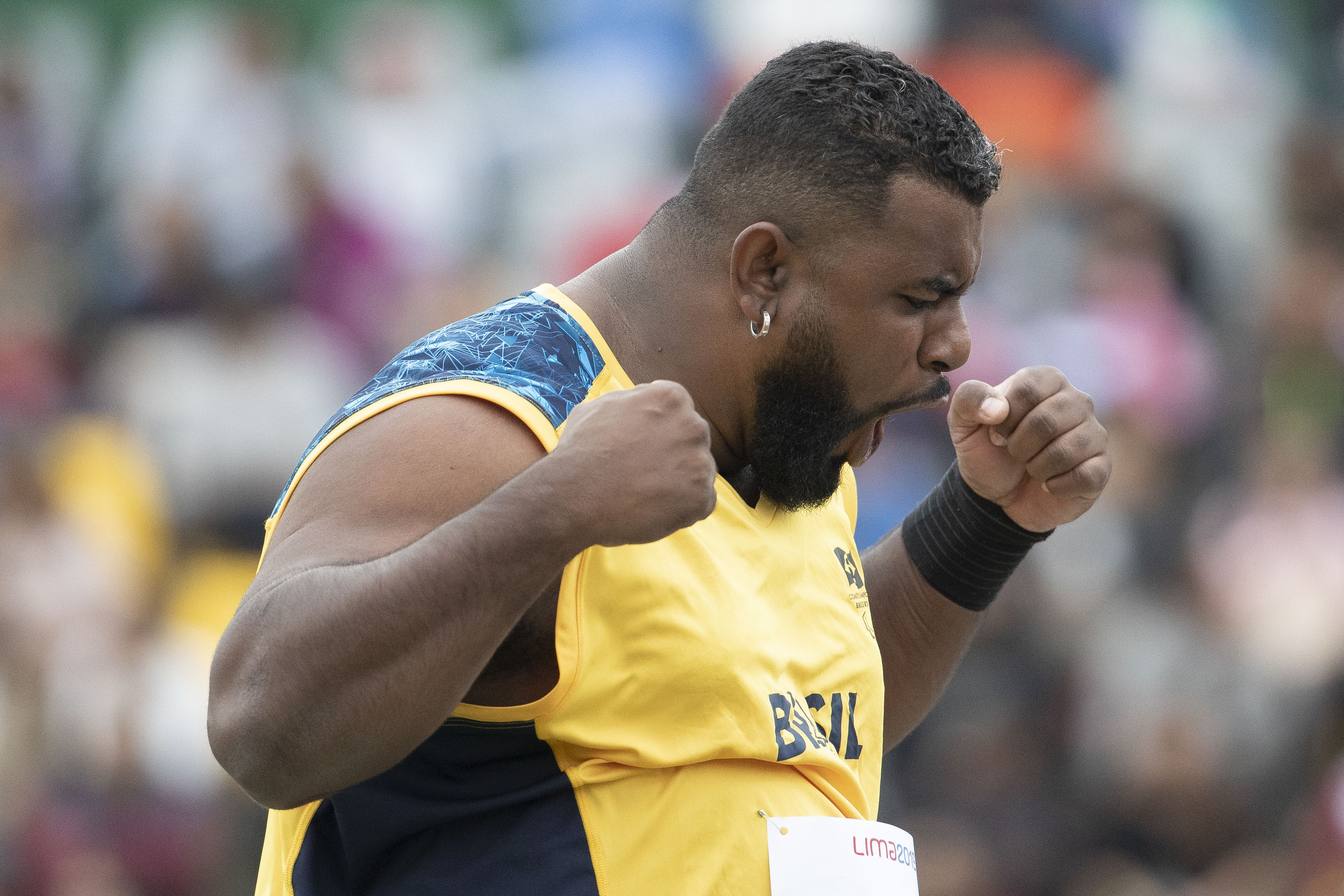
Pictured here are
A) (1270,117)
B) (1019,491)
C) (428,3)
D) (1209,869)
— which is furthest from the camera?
(428,3)

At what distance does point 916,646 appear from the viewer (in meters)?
3.05

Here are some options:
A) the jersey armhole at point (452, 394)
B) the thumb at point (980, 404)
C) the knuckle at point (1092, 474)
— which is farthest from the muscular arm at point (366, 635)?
the knuckle at point (1092, 474)

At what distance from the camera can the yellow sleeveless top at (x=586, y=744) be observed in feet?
6.86

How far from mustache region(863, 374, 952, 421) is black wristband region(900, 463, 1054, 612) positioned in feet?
1.76

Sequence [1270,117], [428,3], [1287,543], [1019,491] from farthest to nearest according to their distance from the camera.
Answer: [428,3] → [1270,117] → [1287,543] → [1019,491]

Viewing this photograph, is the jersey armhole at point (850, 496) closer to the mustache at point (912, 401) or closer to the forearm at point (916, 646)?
the forearm at point (916, 646)

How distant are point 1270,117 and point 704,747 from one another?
7687mm

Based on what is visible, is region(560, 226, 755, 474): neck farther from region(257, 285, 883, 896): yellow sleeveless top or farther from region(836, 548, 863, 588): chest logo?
region(836, 548, 863, 588): chest logo

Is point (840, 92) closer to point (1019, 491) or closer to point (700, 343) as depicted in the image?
point (700, 343)

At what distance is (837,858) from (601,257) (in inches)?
219

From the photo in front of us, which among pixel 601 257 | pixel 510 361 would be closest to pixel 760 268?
pixel 510 361

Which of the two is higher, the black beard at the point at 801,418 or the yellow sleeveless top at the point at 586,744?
the black beard at the point at 801,418

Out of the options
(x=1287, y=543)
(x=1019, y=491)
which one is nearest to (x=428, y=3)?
(x=1287, y=543)

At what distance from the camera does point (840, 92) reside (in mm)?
2357
